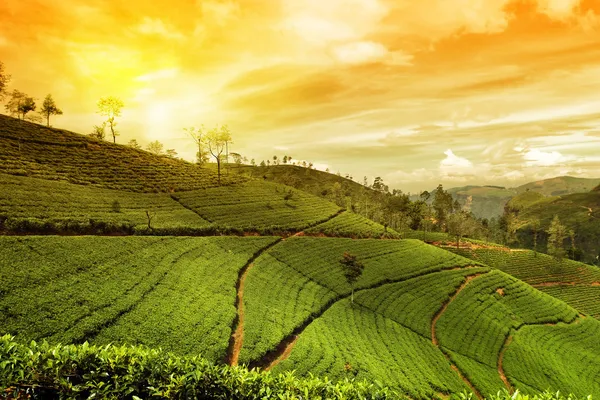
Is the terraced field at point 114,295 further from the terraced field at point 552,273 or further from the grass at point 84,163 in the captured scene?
the terraced field at point 552,273

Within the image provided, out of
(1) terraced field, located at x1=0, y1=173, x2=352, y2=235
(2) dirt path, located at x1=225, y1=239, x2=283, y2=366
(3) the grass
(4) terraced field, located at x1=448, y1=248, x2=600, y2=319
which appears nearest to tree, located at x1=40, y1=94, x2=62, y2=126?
(3) the grass

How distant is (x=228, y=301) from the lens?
3150 cm

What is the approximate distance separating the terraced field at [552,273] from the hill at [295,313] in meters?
24.3

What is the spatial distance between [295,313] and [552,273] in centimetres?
10012

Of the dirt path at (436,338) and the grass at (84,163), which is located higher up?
the grass at (84,163)

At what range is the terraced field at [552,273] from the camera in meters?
84.9

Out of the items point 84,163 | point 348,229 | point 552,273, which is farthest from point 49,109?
point 552,273

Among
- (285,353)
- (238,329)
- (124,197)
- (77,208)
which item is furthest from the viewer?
(124,197)

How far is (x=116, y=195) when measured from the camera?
182 ft

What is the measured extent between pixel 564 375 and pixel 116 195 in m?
76.7

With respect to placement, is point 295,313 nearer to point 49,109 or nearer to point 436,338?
point 436,338

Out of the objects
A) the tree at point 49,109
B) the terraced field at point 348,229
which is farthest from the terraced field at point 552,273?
the tree at point 49,109

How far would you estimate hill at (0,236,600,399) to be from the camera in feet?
77.3

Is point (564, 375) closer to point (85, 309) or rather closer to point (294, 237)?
point (294, 237)
